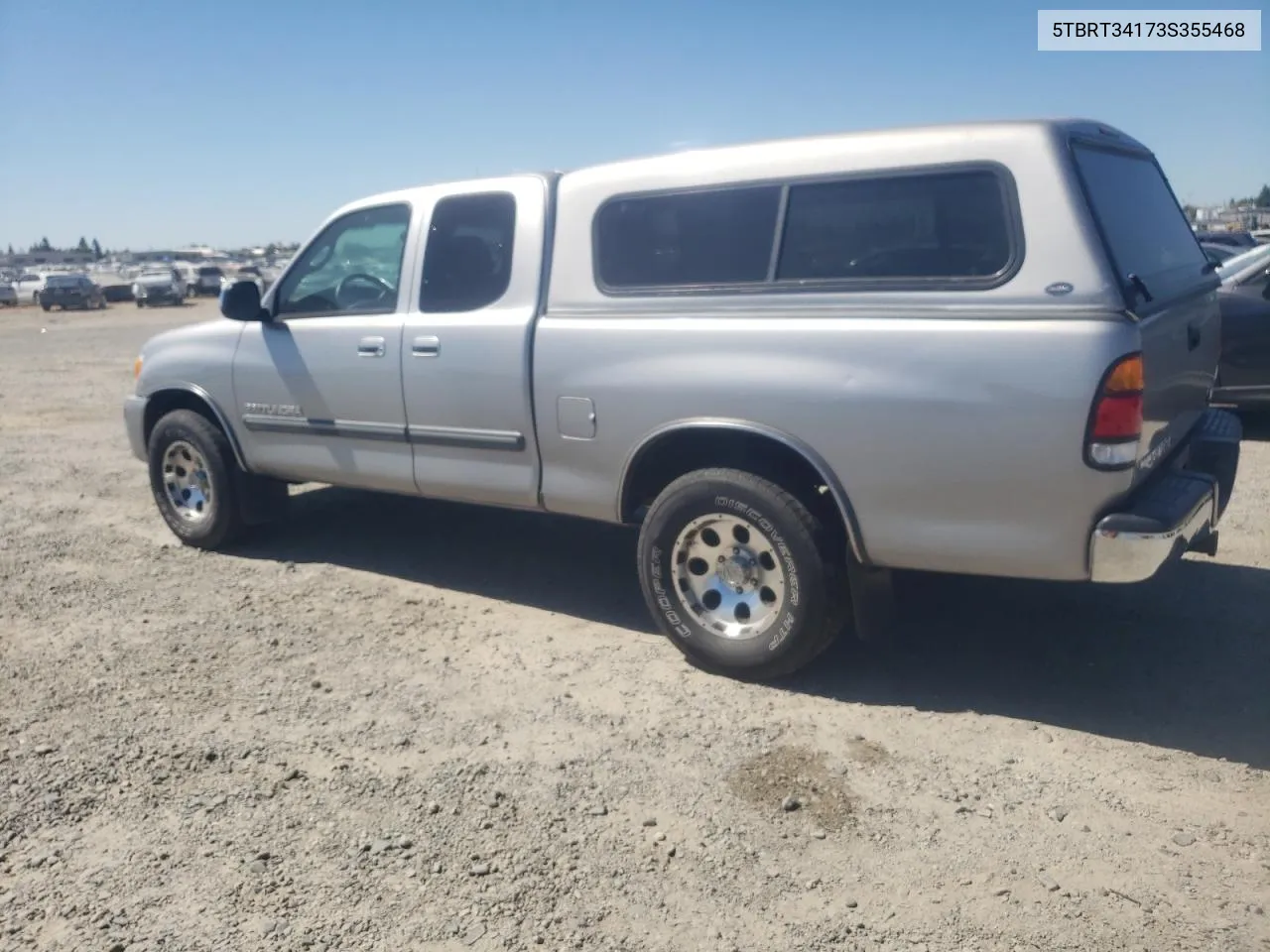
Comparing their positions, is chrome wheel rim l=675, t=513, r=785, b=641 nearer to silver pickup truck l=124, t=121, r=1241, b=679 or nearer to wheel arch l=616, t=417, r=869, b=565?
silver pickup truck l=124, t=121, r=1241, b=679

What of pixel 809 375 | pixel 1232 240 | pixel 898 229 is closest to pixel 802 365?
pixel 809 375

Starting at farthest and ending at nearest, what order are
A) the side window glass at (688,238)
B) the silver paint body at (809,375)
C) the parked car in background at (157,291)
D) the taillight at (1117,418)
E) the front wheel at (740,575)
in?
the parked car in background at (157,291), the side window glass at (688,238), the front wheel at (740,575), the silver paint body at (809,375), the taillight at (1117,418)

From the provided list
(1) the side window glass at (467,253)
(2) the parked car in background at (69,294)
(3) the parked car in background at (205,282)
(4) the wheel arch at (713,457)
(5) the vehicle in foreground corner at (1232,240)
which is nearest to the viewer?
(4) the wheel arch at (713,457)

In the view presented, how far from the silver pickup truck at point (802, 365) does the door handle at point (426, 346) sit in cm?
2

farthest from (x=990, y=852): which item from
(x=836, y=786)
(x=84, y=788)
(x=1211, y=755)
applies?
(x=84, y=788)

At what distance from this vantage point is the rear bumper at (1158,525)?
3.49 m

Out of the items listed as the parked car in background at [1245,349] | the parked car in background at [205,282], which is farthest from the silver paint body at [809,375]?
the parked car in background at [205,282]

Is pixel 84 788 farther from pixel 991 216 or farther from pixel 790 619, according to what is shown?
pixel 991 216

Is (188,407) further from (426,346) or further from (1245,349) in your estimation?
(1245,349)

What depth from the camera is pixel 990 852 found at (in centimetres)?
316

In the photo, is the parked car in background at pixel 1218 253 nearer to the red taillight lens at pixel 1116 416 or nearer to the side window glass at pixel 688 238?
the red taillight lens at pixel 1116 416

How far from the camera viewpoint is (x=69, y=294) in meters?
42.1

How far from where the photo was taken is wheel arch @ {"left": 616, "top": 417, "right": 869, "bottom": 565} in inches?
156

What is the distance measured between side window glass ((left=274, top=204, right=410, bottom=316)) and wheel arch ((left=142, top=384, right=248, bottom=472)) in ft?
2.37
